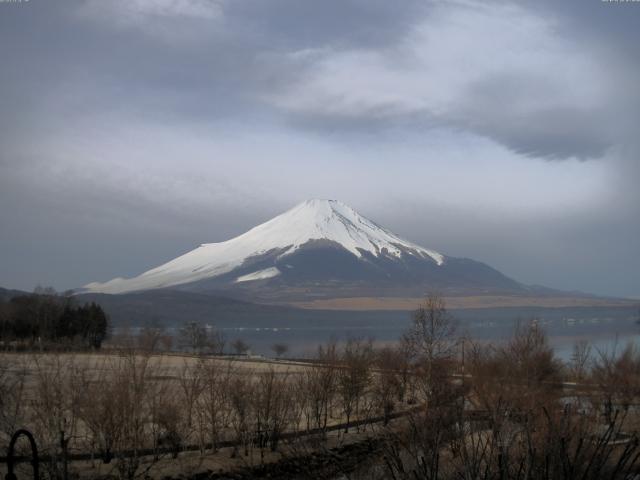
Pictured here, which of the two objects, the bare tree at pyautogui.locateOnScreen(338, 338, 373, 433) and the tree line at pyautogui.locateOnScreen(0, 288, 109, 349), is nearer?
the bare tree at pyautogui.locateOnScreen(338, 338, 373, 433)

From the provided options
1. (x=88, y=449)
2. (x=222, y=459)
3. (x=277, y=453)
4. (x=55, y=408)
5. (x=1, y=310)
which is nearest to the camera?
(x=55, y=408)

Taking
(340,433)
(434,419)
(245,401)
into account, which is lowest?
(340,433)

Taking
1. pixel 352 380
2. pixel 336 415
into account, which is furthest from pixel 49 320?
pixel 352 380

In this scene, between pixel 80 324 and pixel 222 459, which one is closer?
pixel 222 459

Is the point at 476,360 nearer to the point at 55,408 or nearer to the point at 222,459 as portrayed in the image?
the point at 222,459

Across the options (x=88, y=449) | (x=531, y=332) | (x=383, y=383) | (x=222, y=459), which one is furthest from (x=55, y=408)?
(x=531, y=332)

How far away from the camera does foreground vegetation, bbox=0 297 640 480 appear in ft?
34.2

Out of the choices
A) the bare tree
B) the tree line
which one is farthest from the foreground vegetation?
the tree line

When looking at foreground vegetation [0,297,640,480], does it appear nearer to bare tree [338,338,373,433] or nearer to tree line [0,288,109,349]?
bare tree [338,338,373,433]

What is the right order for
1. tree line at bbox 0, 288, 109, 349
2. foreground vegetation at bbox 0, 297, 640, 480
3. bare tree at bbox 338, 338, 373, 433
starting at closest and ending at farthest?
foreground vegetation at bbox 0, 297, 640, 480 → bare tree at bbox 338, 338, 373, 433 → tree line at bbox 0, 288, 109, 349

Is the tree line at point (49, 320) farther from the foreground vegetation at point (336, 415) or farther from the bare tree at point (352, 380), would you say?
the foreground vegetation at point (336, 415)

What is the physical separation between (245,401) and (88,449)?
16.1ft

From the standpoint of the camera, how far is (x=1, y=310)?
6675 cm

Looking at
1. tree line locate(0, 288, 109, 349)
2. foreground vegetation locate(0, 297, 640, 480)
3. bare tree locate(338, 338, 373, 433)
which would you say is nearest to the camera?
foreground vegetation locate(0, 297, 640, 480)
